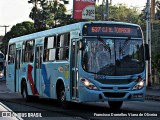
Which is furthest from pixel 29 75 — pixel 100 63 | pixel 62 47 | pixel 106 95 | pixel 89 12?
pixel 89 12

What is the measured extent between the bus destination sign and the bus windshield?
0.86ft

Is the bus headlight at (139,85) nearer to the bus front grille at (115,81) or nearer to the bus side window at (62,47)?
the bus front grille at (115,81)

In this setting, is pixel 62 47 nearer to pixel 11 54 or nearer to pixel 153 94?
pixel 11 54

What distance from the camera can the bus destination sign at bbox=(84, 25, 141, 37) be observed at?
1702cm

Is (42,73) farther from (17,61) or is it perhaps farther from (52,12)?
(52,12)

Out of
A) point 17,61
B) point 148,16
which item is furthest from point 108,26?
point 148,16

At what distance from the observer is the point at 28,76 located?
2305 centimetres

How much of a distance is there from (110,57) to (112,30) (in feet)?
3.54

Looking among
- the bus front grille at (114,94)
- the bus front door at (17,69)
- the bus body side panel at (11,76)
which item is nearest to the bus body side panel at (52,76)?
the bus front grille at (114,94)

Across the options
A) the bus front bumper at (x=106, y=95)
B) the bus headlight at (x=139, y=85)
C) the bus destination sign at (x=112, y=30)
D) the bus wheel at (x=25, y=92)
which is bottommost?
the bus wheel at (x=25, y=92)

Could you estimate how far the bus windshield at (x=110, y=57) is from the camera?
16.6m

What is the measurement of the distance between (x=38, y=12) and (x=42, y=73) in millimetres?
72606

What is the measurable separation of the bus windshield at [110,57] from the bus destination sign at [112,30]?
0.86 feet

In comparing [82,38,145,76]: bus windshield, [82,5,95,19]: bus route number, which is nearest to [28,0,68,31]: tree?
[82,5,95,19]: bus route number
